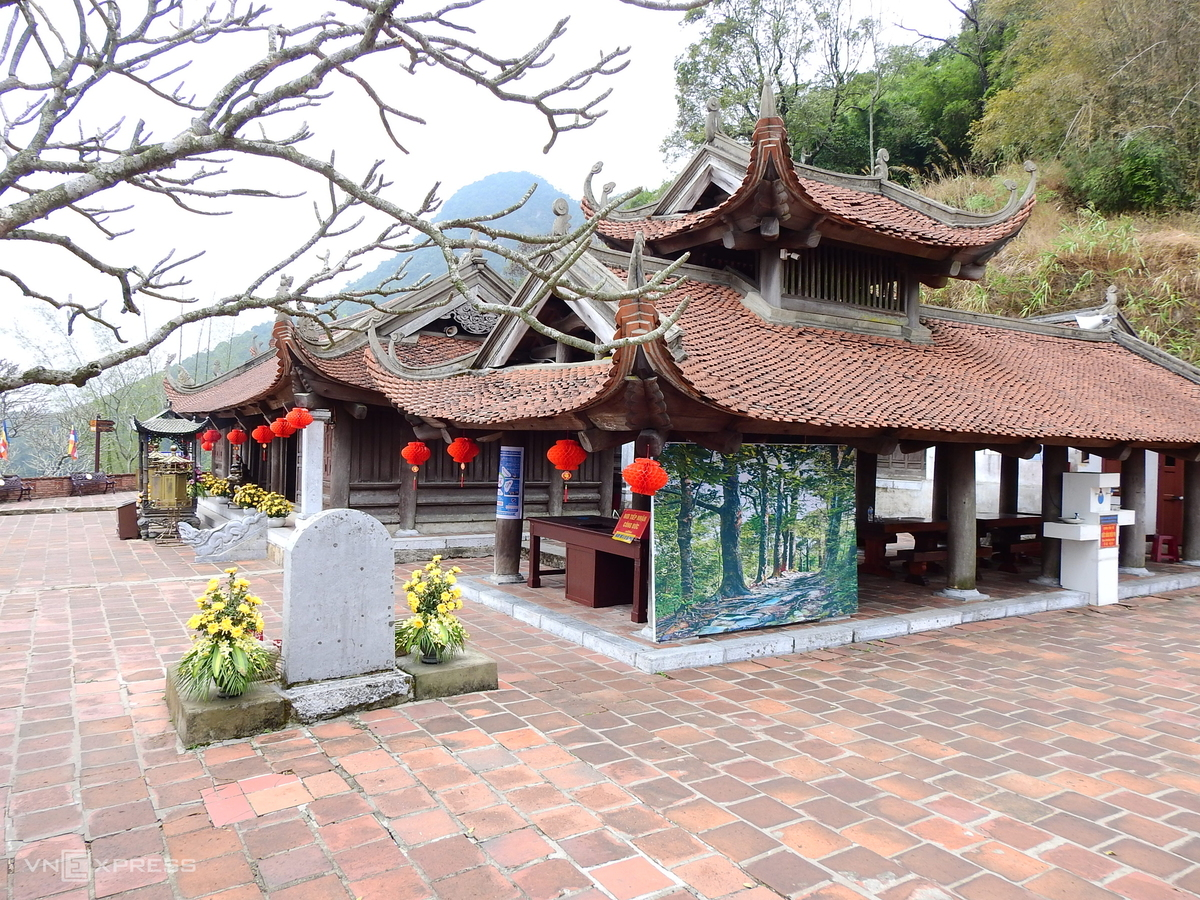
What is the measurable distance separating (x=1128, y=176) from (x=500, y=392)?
24.0m

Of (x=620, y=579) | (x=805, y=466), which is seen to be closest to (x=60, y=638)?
(x=620, y=579)

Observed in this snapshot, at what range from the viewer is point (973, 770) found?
4.73 m

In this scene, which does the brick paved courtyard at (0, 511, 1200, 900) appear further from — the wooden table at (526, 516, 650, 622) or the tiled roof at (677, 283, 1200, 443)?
the tiled roof at (677, 283, 1200, 443)

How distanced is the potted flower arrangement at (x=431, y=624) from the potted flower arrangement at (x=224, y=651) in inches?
43.2

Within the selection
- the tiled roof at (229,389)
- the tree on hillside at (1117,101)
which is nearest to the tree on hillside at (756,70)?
the tree on hillside at (1117,101)

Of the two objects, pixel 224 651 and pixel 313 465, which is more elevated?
pixel 313 465

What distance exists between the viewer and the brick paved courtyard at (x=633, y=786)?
3.47 metres

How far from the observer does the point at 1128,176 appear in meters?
23.1

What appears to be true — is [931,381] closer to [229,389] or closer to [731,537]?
[731,537]

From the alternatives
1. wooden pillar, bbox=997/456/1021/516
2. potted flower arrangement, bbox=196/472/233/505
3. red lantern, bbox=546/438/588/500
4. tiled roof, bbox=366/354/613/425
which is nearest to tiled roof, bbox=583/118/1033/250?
tiled roof, bbox=366/354/613/425

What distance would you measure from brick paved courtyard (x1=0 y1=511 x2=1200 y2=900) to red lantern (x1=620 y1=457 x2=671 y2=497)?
1657 millimetres

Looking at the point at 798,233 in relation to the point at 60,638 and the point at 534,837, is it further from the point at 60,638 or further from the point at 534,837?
the point at 60,638

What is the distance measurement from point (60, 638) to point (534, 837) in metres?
6.23

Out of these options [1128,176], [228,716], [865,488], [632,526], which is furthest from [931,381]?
[1128,176]
